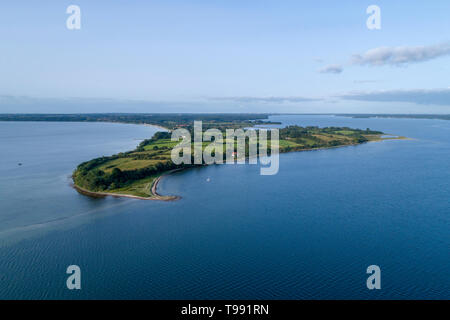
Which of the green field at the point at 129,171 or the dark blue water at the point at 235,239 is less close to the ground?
the green field at the point at 129,171

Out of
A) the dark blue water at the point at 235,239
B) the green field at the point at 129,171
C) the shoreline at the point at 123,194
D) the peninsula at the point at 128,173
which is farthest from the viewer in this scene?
the green field at the point at 129,171

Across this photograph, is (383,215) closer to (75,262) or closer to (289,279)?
(289,279)

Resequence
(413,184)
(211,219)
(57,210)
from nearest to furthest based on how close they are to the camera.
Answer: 1. (211,219)
2. (57,210)
3. (413,184)

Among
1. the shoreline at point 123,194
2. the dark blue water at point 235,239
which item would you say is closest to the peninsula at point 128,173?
the shoreline at point 123,194

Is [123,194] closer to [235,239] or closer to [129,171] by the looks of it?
[129,171]

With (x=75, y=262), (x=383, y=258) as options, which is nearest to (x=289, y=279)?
(x=383, y=258)

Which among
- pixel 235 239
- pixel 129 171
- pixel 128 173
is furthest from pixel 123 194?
pixel 235 239

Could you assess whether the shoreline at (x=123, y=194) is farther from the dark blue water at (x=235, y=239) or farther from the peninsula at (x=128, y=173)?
the dark blue water at (x=235, y=239)
